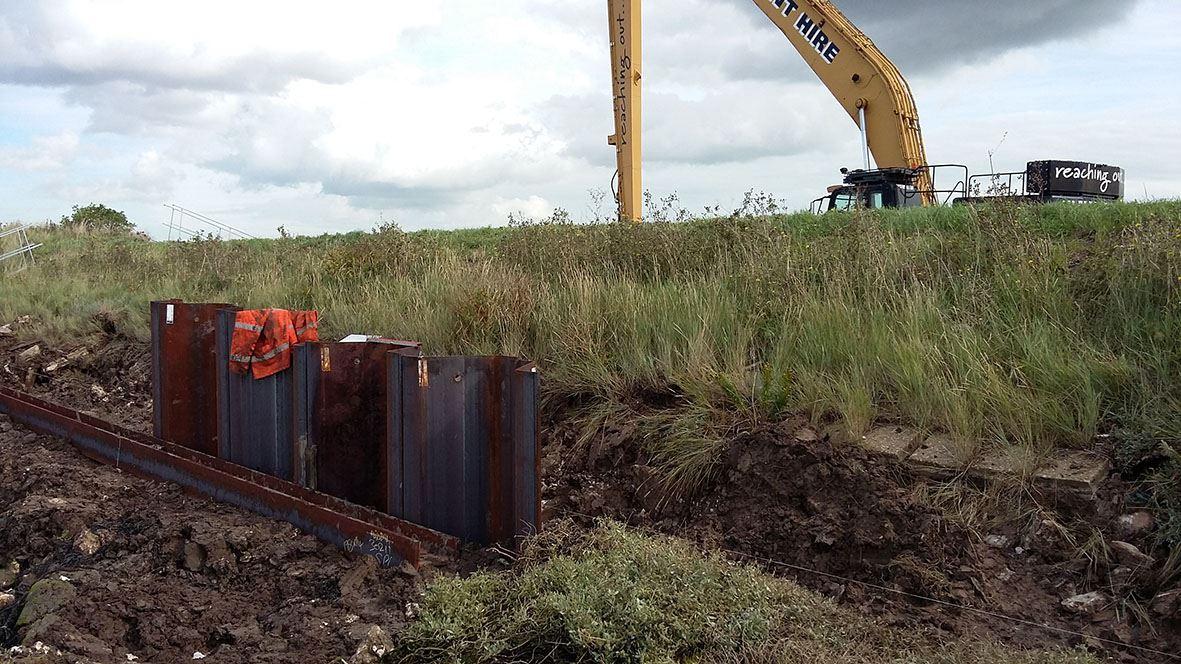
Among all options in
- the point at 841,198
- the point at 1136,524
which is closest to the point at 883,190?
the point at 841,198

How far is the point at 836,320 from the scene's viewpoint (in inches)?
256

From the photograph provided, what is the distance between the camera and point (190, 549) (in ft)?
15.5

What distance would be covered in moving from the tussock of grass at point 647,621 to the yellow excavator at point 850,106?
10.9 m

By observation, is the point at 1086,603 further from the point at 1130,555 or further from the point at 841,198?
the point at 841,198

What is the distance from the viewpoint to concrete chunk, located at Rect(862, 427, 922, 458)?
17.1 ft

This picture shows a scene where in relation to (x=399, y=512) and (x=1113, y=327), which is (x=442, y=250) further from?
(x=1113, y=327)

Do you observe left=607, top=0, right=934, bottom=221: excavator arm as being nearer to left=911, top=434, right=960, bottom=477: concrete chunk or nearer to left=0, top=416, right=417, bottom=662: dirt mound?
left=911, top=434, right=960, bottom=477: concrete chunk

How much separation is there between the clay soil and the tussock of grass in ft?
0.99

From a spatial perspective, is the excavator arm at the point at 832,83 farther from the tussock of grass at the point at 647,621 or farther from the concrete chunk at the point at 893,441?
the tussock of grass at the point at 647,621

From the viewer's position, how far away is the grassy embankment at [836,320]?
5367mm

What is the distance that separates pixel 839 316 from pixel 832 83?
969 cm

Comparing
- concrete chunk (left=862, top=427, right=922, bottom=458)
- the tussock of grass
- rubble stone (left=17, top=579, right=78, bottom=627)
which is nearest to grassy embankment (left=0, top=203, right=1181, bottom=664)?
the tussock of grass

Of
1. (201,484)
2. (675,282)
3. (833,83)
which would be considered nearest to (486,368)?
(201,484)

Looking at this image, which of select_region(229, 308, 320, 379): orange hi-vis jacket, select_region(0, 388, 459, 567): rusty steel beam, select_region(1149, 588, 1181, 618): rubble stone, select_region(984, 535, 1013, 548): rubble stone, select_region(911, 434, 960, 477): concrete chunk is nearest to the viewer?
select_region(1149, 588, 1181, 618): rubble stone
